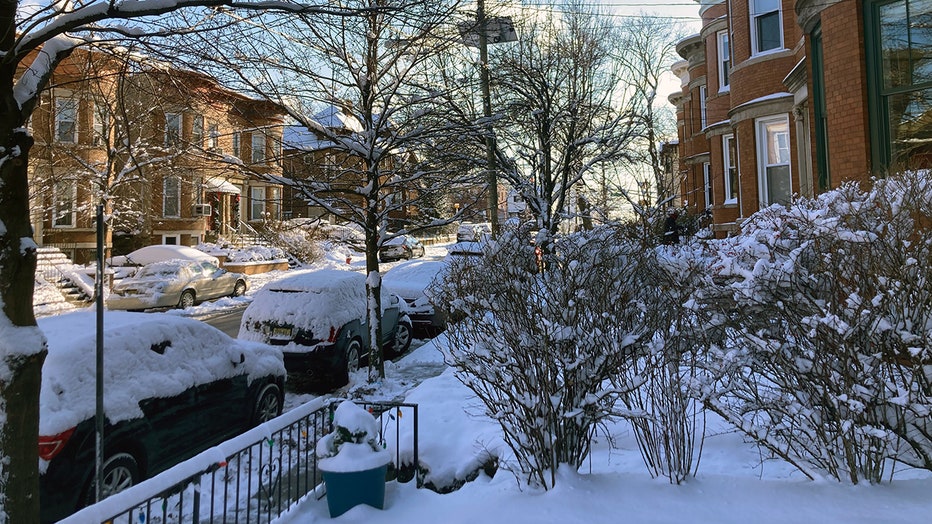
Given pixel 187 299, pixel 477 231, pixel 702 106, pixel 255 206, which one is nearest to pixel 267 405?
pixel 477 231

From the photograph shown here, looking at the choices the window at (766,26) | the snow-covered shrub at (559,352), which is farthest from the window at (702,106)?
the snow-covered shrub at (559,352)

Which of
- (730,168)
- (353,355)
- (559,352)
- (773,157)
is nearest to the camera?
(559,352)

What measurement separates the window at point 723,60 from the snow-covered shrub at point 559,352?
1800cm

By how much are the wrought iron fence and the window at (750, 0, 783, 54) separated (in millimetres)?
14120

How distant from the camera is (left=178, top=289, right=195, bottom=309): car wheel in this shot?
57.2 feet

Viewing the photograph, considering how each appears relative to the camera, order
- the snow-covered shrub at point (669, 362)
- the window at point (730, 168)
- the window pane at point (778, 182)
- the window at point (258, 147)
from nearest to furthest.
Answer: the snow-covered shrub at point (669, 362), the window at point (258, 147), the window pane at point (778, 182), the window at point (730, 168)

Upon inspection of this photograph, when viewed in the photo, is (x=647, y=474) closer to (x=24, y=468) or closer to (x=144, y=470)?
(x=24, y=468)

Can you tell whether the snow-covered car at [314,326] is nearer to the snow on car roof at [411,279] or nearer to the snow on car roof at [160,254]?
the snow on car roof at [411,279]

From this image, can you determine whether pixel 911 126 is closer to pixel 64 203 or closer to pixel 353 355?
pixel 353 355

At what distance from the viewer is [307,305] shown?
29.1 ft

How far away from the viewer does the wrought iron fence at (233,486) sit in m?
3.17

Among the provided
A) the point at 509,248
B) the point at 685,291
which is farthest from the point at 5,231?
the point at 685,291

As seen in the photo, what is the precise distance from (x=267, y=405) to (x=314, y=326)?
1771 mm

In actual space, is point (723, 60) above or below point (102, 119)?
above
